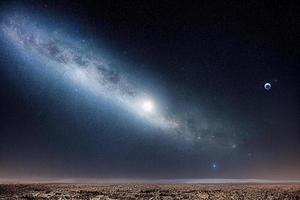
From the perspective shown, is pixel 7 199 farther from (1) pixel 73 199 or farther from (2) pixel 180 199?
(2) pixel 180 199

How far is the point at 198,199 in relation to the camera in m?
58.0

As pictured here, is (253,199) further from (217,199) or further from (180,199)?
(180,199)

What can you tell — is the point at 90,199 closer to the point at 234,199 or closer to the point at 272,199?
the point at 234,199

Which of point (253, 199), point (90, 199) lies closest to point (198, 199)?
point (253, 199)

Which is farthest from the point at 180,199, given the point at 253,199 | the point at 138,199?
the point at 253,199

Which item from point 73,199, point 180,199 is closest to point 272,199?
point 180,199

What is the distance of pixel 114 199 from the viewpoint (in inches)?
2275

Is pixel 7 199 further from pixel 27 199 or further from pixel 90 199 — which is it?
pixel 90 199

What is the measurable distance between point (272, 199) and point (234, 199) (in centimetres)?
530

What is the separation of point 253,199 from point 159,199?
13337 mm

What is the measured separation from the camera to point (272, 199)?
183 ft

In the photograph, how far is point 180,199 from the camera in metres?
57.9

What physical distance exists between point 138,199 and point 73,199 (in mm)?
9253

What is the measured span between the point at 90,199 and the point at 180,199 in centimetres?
1323
